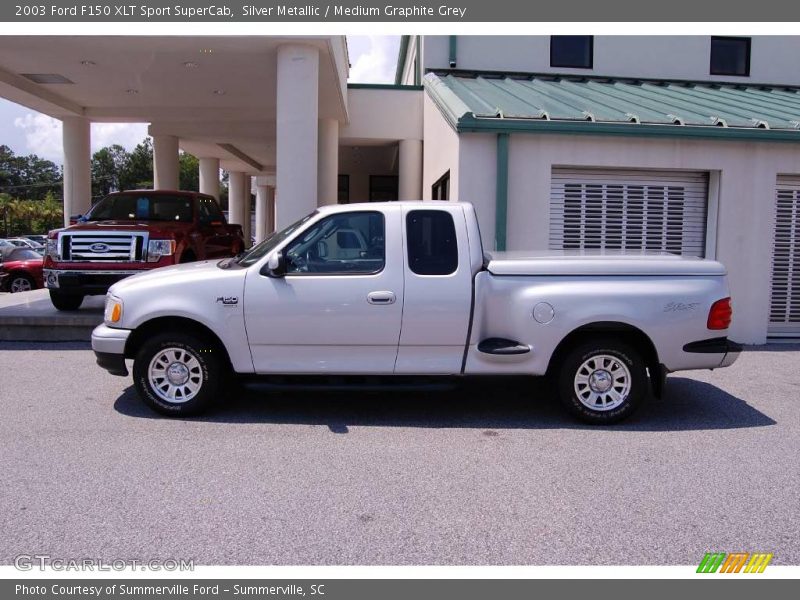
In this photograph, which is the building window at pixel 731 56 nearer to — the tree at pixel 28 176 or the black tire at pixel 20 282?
the black tire at pixel 20 282

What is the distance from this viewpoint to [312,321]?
19.7ft

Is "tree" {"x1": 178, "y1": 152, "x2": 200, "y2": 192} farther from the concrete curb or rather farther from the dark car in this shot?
the concrete curb

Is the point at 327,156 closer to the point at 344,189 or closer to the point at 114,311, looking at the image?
the point at 344,189

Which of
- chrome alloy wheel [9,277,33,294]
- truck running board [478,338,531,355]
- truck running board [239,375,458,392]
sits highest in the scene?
truck running board [478,338,531,355]

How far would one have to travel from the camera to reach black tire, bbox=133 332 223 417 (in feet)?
20.1

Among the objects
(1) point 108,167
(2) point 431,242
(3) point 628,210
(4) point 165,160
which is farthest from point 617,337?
(1) point 108,167

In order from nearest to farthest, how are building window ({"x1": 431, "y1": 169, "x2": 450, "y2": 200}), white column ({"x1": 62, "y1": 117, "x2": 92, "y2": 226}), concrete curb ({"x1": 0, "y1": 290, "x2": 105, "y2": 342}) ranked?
concrete curb ({"x1": 0, "y1": 290, "x2": 105, "y2": 342}) → building window ({"x1": 431, "y1": 169, "x2": 450, "y2": 200}) → white column ({"x1": 62, "y1": 117, "x2": 92, "y2": 226})

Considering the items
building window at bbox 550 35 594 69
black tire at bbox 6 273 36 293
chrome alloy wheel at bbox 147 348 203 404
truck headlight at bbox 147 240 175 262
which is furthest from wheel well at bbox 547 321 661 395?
black tire at bbox 6 273 36 293

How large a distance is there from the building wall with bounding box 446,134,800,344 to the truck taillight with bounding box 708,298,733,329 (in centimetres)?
418

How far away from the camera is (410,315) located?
19.7ft

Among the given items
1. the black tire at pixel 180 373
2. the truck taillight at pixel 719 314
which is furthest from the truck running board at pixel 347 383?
the truck taillight at pixel 719 314

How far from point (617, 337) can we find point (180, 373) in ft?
13.0

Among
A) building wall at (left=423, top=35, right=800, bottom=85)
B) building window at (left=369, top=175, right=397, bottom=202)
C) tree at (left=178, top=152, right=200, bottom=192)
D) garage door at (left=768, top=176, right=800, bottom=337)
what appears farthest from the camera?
tree at (left=178, top=152, right=200, bottom=192)

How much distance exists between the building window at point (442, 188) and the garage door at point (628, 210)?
201 cm
